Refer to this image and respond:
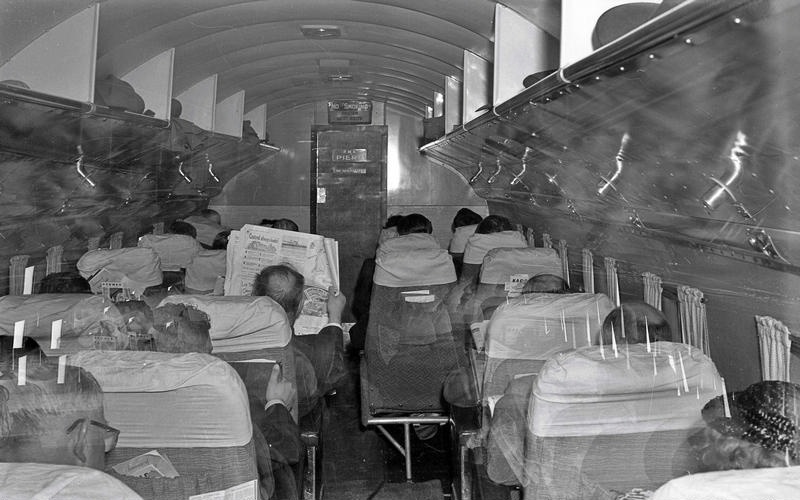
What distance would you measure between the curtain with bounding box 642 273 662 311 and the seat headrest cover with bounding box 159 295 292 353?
5.30 feet

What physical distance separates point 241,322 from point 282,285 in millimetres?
937

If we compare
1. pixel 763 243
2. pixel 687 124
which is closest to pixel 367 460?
pixel 763 243

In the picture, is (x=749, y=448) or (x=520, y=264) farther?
(x=520, y=264)

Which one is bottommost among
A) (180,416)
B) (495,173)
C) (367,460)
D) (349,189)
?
(367,460)

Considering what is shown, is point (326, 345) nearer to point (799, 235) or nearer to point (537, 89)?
point (537, 89)

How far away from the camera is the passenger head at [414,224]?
6.02 metres

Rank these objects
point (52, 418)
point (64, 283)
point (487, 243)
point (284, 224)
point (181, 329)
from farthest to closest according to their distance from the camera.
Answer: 1. point (487, 243)
2. point (284, 224)
3. point (64, 283)
4. point (181, 329)
5. point (52, 418)

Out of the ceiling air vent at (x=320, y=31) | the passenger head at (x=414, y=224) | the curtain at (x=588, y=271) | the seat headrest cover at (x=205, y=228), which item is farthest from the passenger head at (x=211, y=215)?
the curtain at (x=588, y=271)

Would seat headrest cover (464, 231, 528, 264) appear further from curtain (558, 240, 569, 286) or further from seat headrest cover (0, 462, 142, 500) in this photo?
seat headrest cover (0, 462, 142, 500)

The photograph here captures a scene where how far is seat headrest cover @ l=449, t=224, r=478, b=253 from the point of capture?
5.46 m

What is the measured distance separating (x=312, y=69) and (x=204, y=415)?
303 centimetres

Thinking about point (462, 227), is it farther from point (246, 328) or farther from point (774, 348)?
point (774, 348)

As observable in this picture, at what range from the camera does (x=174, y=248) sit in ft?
14.1

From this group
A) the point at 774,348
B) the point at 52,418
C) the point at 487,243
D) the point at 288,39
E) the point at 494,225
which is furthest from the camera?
the point at 494,225
